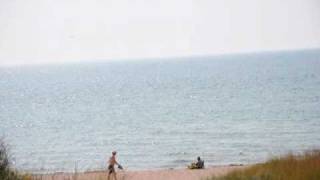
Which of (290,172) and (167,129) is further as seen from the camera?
(167,129)

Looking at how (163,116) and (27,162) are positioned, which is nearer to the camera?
(27,162)

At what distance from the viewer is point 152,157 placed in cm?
3966

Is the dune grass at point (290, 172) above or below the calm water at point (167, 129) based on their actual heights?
below

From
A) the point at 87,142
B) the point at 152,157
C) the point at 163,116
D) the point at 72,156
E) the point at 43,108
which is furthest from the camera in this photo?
the point at 43,108

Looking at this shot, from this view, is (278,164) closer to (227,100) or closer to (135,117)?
(135,117)

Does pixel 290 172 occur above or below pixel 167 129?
below

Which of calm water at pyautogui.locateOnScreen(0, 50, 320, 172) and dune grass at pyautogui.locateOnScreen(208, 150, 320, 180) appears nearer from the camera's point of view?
dune grass at pyautogui.locateOnScreen(208, 150, 320, 180)

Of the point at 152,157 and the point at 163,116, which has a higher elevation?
the point at 163,116

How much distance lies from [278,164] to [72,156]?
28.8 metres

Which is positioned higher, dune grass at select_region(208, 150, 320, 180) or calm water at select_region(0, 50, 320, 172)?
calm water at select_region(0, 50, 320, 172)

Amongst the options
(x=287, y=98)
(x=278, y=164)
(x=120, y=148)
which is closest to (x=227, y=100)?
(x=287, y=98)

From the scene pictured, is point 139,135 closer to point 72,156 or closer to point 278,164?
point 72,156

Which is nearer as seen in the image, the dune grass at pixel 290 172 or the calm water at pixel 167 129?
the dune grass at pixel 290 172

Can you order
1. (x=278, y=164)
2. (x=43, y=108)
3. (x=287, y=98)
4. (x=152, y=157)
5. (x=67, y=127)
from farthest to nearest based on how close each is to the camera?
(x=43, y=108) < (x=287, y=98) < (x=67, y=127) < (x=152, y=157) < (x=278, y=164)
